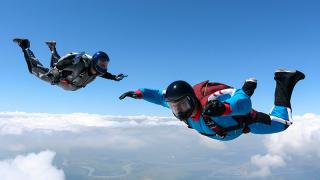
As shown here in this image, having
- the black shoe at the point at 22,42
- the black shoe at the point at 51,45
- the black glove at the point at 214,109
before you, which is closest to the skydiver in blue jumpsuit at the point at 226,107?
the black glove at the point at 214,109

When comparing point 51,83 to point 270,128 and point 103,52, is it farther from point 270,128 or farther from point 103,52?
point 270,128

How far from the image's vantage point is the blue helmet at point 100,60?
8.32 meters

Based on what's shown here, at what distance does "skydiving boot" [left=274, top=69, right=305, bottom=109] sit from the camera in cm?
573

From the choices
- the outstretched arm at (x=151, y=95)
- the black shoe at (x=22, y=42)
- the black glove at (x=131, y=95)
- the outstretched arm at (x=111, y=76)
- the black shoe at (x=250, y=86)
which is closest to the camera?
the black shoe at (x=250, y=86)

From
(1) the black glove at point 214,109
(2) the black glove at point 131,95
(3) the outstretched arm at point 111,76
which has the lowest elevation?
(3) the outstretched arm at point 111,76

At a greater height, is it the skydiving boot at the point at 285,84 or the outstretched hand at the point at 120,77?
the skydiving boot at the point at 285,84

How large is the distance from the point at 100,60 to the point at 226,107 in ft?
17.3

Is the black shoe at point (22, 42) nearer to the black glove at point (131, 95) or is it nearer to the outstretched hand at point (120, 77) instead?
the outstretched hand at point (120, 77)

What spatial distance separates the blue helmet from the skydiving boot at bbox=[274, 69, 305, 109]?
450cm

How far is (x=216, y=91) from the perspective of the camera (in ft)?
15.4

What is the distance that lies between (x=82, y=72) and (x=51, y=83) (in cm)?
98

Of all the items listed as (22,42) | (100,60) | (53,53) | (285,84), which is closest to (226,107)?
(285,84)

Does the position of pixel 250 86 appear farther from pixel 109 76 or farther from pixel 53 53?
pixel 53 53

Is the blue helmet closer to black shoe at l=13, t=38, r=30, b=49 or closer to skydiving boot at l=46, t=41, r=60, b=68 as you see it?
skydiving boot at l=46, t=41, r=60, b=68
